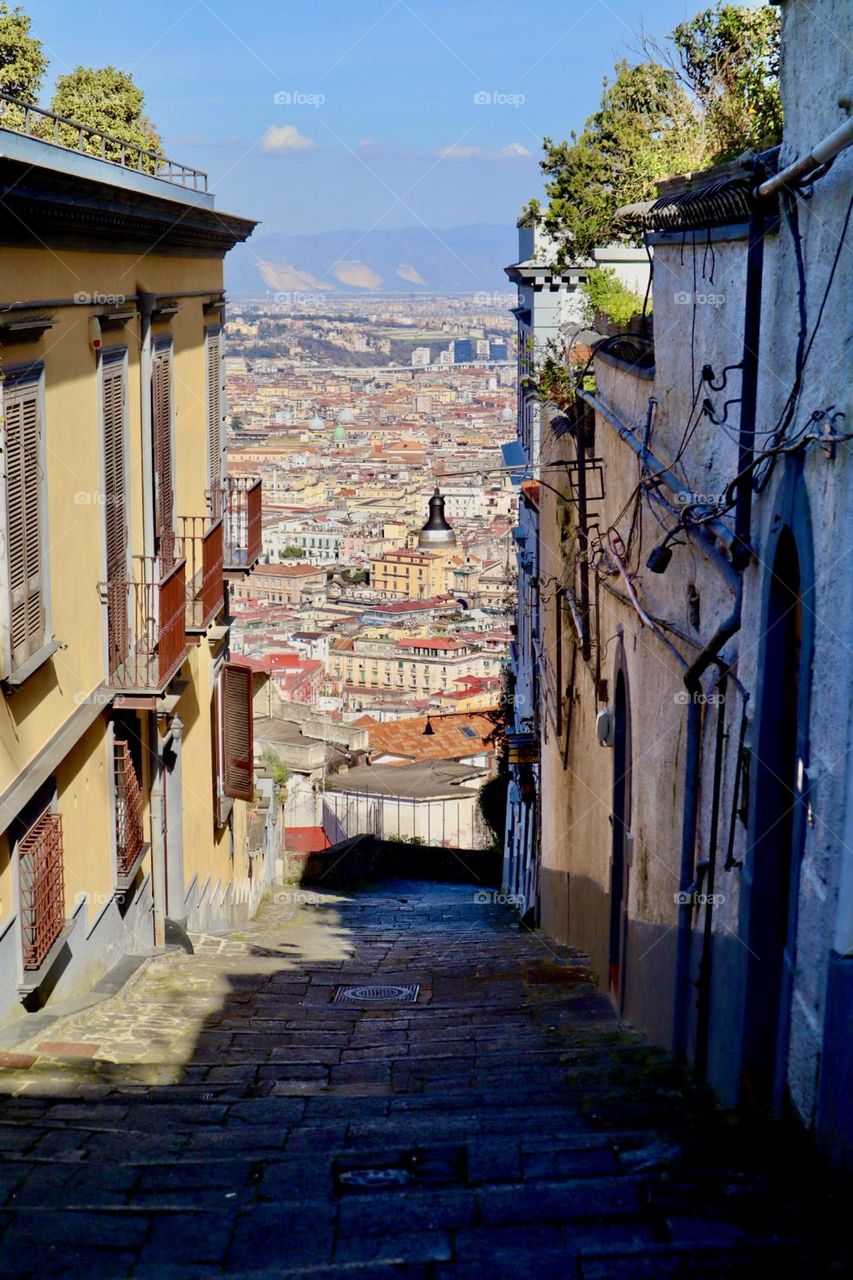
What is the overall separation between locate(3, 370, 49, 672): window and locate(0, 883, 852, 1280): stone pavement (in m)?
2.02

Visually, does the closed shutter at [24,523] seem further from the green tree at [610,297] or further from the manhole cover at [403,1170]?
the green tree at [610,297]

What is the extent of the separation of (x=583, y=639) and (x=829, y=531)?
23.4ft

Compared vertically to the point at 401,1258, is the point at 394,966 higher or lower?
lower

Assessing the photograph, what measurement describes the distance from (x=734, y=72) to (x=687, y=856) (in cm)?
880

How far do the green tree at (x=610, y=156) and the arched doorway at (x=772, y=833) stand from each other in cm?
988

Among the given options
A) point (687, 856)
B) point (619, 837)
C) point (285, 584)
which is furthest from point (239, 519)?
point (285, 584)

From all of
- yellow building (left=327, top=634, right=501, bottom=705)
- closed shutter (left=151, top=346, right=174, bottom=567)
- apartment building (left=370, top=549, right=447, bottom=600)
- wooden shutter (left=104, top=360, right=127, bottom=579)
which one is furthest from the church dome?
apartment building (left=370, top=549, right=447, bottom=600)

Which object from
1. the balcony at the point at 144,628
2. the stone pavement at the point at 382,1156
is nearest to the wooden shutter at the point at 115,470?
the balcony at the point at 144,628

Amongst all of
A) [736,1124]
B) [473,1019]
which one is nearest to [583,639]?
[473,1019]

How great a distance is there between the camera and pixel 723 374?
5992 millimetres

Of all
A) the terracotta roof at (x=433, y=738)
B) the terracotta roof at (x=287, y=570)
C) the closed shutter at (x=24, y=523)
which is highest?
the closed shutter at (x=24, y=523)

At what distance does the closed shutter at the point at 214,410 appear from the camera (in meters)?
14.0

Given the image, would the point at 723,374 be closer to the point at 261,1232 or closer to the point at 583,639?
the point at 261,1232

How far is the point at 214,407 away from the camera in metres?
14.5
